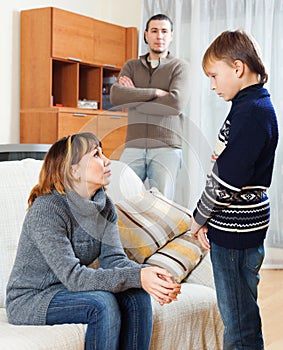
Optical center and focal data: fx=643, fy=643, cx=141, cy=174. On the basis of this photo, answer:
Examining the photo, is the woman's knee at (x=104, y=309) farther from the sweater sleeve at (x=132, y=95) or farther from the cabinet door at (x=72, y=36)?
the cabinet door at (x=72, y=36)

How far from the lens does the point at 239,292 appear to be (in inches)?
76.0

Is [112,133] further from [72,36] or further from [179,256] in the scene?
[72,36]

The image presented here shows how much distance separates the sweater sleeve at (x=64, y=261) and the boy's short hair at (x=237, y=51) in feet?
2.22

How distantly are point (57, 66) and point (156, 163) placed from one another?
367 cm

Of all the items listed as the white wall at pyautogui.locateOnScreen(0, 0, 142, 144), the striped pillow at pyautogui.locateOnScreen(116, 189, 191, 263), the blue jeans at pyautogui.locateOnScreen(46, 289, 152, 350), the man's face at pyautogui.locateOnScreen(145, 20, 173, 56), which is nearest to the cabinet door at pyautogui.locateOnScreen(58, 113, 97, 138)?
the white wall at pyautogui.locateOnScreen(0, 0, 142, 144)

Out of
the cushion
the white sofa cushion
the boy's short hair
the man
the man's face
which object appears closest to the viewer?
the man

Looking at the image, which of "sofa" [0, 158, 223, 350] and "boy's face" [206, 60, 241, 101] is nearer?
"boy's face" [206, 60, 241, 101]

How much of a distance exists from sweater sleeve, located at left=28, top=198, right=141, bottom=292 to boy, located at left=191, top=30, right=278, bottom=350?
0.91 feet

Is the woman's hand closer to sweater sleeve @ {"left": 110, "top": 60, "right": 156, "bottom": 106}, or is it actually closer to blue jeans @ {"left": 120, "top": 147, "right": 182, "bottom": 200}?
blue jeans @ {"left": 120, "top": 147, "right": 182, "bottom": 200}

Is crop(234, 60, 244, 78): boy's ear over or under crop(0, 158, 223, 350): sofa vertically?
over

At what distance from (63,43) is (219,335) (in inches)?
125

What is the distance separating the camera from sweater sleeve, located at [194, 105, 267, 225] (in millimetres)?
1812

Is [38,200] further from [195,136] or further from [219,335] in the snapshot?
[219,335]

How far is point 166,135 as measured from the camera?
1742mm
